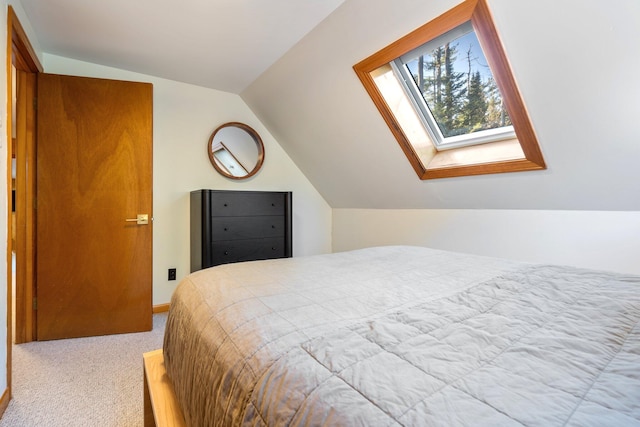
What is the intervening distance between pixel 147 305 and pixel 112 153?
3.86ft

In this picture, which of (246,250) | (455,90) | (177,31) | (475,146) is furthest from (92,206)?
(475,146)

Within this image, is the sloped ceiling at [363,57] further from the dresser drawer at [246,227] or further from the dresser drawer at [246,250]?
the dresser drawer at [246,250]

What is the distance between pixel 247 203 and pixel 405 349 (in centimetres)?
241

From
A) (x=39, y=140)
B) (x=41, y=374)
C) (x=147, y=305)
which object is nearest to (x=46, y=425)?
(x=41, y=374)

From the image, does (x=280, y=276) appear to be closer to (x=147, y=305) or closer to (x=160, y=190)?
(x=147, y=305)

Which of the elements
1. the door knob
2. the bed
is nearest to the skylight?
the bed

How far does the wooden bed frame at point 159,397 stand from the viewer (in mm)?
979

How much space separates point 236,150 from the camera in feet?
10.9

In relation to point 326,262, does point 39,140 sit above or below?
above

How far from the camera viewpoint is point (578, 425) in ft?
1.36

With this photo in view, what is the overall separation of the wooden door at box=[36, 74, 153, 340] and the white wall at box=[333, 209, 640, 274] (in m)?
2.20

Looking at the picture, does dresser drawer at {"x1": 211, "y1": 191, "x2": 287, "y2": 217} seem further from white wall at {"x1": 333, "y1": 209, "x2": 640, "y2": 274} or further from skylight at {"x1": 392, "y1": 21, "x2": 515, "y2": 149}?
skylight at {"x1": 392, "y1": 21, "x2": 515, "y2": 149}

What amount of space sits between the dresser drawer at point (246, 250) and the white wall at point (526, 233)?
1.05 m

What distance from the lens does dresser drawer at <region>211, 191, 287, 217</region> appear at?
275 centimetres
